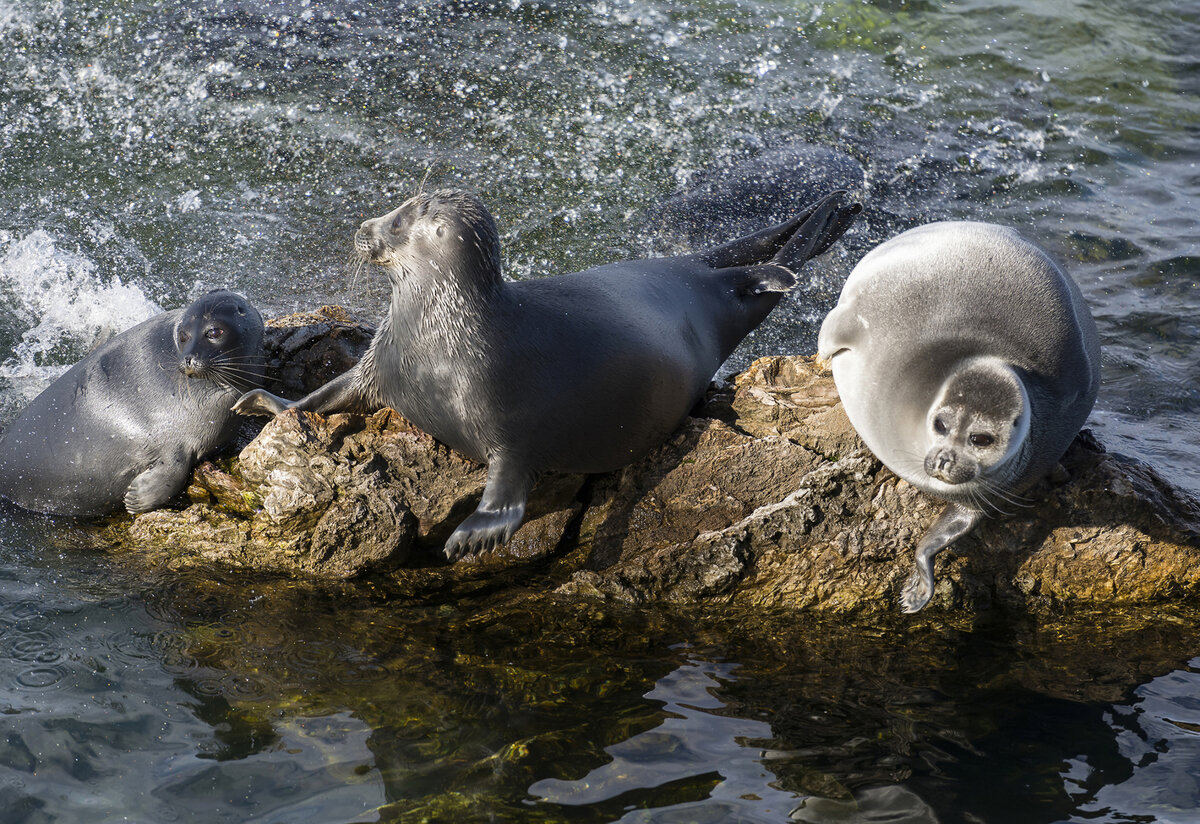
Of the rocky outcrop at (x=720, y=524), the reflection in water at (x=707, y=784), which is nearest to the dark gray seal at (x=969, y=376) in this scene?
the rocky outcrop at (x=720, y=524)

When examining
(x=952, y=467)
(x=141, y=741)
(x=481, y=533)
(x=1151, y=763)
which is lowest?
(x=1151, y=763)

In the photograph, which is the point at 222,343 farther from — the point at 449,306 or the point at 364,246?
the point at 449,306

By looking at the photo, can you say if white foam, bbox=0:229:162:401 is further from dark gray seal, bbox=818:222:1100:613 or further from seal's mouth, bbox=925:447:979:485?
seal's mouth, bbox=925:447:979:485

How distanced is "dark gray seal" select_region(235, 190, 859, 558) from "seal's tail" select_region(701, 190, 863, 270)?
4.07 feet

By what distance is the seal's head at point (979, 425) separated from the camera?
13.0 ft

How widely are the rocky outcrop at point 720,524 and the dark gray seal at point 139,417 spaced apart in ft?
1.56

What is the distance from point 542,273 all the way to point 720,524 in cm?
358

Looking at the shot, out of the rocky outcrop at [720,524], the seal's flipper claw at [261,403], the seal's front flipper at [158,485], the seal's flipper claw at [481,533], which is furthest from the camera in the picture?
the seal's front flipper at [158,485]

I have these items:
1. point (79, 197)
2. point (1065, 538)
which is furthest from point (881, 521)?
point (79, 197)

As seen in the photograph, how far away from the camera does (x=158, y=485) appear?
16.8ft

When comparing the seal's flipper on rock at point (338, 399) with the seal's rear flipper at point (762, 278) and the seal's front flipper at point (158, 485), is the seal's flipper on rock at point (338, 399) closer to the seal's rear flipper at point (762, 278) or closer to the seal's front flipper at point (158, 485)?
the seal's front flipper at point (158, 485)

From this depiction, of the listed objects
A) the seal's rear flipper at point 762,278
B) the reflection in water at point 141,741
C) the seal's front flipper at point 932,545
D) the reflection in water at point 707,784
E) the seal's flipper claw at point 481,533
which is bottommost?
the reflection in water at point 707,784

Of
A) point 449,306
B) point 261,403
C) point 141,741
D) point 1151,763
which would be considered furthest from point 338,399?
Result: point 1151,763

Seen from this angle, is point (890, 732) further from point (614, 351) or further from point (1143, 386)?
point (1143, 386)
